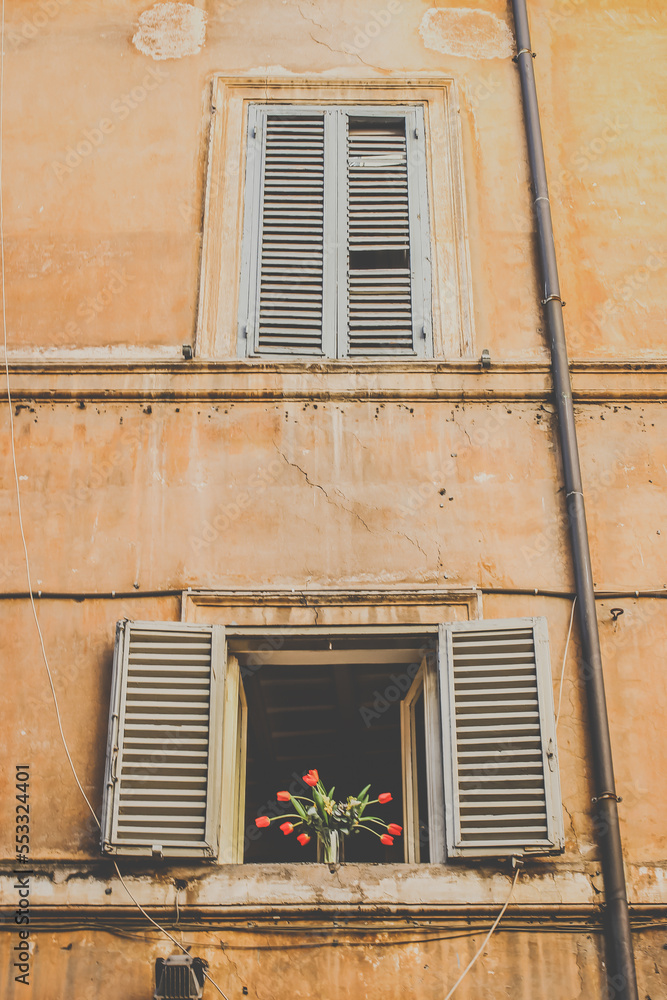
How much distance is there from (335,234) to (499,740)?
12.2ft

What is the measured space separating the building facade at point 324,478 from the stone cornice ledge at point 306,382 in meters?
0.02

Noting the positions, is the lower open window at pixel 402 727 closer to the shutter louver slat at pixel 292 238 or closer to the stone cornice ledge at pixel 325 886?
the stone cornice ledge at pixel 325 886

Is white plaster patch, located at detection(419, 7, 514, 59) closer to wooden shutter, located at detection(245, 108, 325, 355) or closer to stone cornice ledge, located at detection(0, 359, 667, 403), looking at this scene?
wooden shutter, located at detection(245, 108, 325, 355)

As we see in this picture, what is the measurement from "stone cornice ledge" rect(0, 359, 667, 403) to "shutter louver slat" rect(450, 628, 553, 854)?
169 centimetres

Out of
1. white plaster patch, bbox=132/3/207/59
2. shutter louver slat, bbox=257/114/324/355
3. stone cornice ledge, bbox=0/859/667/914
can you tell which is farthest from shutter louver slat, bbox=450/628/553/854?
white plaster patch, bbox=132/3/207/59

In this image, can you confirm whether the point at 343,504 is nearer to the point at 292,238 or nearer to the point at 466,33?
the point at 292,238

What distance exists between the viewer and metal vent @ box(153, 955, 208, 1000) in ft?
18.0

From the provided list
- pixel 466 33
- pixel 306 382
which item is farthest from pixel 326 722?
pixel 466 33

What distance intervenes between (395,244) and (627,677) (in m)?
3.35

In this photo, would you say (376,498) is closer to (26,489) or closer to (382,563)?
(382,563)

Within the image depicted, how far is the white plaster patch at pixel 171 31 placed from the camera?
8.45m

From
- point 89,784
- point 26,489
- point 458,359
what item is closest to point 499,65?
point 458,359

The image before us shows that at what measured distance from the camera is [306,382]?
7215 millimetres

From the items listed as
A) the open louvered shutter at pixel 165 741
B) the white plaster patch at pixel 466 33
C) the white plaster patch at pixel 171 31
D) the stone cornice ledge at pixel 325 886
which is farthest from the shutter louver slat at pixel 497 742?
the white plaster patch at pixel 171 31
